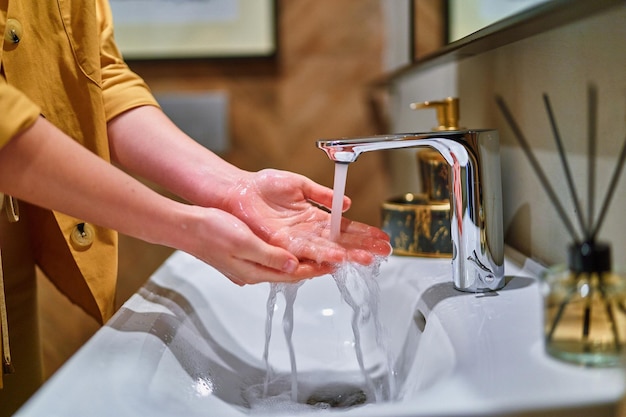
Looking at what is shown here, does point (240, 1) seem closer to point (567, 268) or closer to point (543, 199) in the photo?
point (543, 199)

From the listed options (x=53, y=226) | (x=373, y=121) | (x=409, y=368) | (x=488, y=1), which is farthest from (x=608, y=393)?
(x=373, y=121)

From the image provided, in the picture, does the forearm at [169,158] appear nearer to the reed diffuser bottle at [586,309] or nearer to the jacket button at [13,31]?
the jacket button at [13,31]

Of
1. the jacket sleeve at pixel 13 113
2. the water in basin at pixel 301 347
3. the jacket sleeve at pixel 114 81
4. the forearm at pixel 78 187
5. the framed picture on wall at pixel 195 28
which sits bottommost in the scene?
the water in basin at pixel 301 347

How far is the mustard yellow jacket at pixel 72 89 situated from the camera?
2.36 ft

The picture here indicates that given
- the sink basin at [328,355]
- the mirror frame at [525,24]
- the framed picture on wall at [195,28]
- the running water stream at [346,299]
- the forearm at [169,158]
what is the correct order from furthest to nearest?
1. the framed picture on wall at [195,28]
2. the forearm at [169,158]
3. the running water stream at [346,299]
4. the mirror frame at [525,24]
5. the sink basin at [328,355]

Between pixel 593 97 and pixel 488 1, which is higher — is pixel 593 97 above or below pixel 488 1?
below

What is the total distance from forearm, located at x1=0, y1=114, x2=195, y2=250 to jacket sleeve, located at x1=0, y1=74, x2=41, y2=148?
0.04 feet

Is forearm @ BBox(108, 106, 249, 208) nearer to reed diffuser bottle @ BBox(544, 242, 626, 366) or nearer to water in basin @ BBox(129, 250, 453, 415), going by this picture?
water in basin @ BBox(129, 250, 453, 415)

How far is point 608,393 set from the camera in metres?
0.40

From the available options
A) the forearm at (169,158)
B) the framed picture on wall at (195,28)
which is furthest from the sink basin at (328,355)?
the framed picture on wall at (195,28)

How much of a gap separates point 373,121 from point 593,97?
1103 millimetres

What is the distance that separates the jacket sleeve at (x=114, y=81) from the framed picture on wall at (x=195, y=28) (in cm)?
79

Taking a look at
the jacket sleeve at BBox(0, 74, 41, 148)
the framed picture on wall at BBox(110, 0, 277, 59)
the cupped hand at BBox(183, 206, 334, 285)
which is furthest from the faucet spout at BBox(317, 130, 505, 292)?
the framed picture on wall at BBox(110, 0, 277, 59)

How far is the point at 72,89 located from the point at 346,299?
0.40 m
